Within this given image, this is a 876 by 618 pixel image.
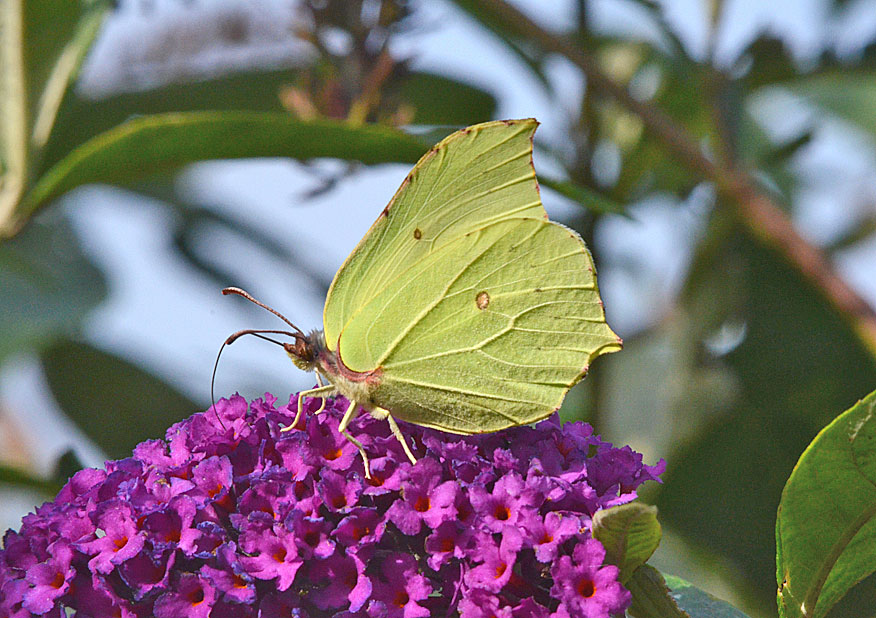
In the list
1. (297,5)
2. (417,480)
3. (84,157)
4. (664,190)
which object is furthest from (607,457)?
(664,190)

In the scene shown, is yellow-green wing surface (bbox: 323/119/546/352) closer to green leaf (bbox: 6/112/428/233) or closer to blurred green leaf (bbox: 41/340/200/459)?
green leaf (bbox: 6/112/428/233)

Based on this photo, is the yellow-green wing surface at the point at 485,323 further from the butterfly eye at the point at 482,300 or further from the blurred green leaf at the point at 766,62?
the blurred green leaf at the point at 766,62

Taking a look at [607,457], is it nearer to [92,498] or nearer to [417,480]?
[417,480]

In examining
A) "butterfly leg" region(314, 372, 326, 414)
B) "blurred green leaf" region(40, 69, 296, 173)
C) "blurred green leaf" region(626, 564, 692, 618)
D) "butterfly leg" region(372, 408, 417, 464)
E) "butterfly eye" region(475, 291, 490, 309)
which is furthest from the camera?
"blurred green leaf" region(40, 69, 296, 173)

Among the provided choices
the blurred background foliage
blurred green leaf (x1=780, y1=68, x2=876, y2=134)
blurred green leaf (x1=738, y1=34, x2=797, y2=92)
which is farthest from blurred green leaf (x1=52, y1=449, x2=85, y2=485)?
blurred green leaf (x1=780, y1=68, x2=876, y2=134)

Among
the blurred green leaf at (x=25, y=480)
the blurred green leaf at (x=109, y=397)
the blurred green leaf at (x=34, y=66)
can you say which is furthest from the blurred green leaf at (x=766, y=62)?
the blurred green leaf at (x=25, y=480)

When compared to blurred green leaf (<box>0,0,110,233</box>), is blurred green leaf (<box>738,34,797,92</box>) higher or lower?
higher
